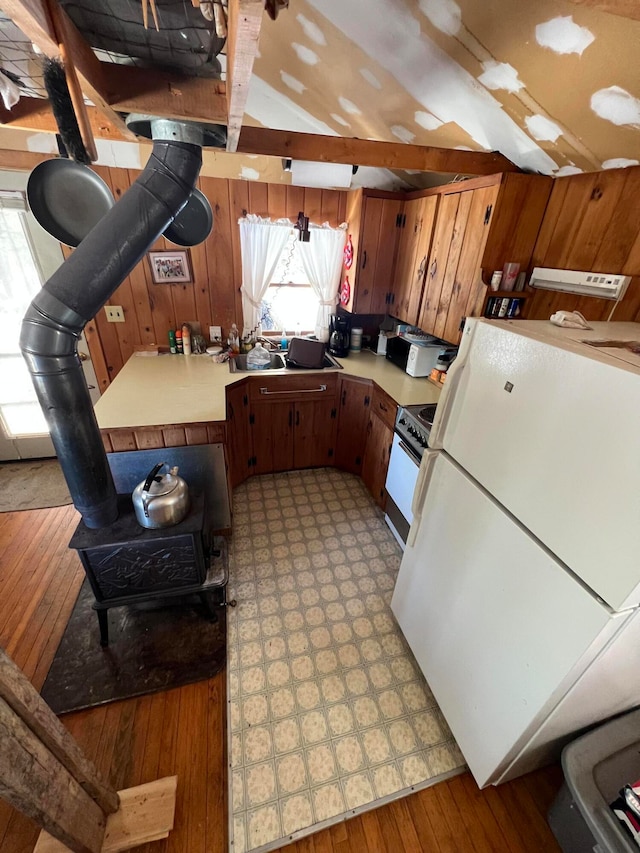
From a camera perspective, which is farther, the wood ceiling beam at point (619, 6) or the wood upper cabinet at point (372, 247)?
the wood upper cabinet at point (372, 247)

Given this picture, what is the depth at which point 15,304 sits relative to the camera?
2.58 metres

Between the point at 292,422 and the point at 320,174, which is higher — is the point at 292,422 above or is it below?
below

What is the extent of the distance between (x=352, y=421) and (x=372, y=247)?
52.2 inches

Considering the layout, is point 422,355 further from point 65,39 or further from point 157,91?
point 65,39

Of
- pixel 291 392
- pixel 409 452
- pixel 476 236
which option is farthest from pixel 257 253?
pixel 409 452

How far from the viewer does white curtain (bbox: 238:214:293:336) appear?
2.66 m

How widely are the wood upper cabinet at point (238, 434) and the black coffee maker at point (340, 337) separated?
862mm

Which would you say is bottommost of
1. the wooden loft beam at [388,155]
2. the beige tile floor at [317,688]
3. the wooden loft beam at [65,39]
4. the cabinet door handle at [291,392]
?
the beige tile floor at [317,688]

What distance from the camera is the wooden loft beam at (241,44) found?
0.59 m

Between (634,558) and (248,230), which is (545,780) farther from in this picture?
(248,230)

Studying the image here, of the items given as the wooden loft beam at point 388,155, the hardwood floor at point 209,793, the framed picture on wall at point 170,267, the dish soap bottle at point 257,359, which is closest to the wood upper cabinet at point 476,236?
the wooden loft beam at point 388,155

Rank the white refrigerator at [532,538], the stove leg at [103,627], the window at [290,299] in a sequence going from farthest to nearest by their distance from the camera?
the window at [290,299] < the stove leg at [103,627] < the white refrigerator at [532,538]

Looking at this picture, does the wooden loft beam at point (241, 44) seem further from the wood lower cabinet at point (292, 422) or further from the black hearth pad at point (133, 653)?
the black hearth pad at point (133, 653)

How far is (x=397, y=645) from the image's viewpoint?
72.3 inches
